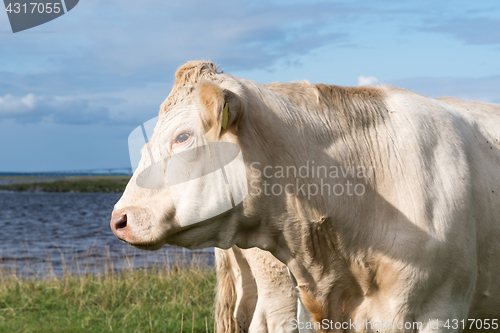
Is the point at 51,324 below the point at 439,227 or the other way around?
below

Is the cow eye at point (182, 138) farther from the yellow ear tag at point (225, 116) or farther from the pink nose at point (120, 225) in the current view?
the pink nose at point (120, 225)

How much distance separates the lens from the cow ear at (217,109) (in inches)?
99.3

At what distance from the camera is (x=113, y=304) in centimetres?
698

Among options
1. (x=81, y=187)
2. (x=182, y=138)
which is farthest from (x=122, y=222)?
(x=81, y=187)

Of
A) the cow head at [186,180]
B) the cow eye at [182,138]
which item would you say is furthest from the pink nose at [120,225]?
the cow eye at [182,138]

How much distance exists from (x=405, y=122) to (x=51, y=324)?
511 centimetres

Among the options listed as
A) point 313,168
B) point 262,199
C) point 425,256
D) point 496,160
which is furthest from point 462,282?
point 262,199

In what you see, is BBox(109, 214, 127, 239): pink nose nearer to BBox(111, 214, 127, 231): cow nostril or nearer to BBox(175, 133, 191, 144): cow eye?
BBox(111, 214, 127, 231): cow nostril

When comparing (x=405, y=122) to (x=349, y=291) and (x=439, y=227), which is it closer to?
(x=439, y=227)

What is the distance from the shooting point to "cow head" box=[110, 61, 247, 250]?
2.69 m

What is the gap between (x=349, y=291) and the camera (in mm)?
3104

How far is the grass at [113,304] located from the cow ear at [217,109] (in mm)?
3588

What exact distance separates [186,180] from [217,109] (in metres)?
0.45

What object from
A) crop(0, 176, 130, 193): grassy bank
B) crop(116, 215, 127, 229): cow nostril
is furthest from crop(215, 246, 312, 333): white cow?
crop(0, 176, 130, 193): grassy bank
